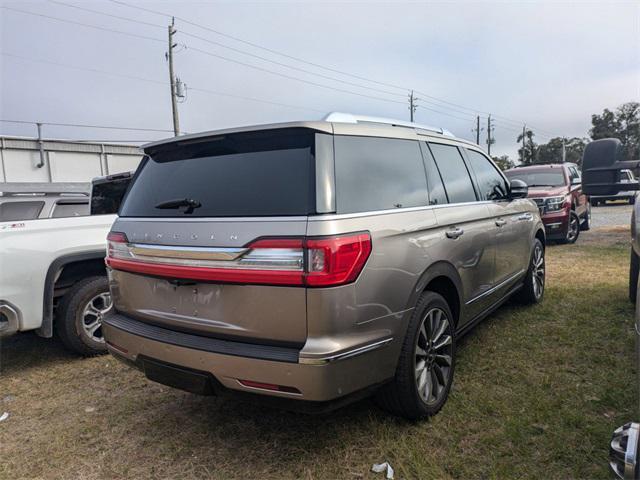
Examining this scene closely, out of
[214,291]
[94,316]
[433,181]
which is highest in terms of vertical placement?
[433,181]

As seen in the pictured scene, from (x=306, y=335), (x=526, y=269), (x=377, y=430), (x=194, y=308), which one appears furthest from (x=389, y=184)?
(x=526, y=269)

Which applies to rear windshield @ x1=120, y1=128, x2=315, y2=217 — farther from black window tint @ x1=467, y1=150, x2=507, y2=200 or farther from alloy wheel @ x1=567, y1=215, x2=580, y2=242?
alloy wheel @ x1=567, y1=215, x2=580, y2=242

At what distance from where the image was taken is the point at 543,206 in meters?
9.62

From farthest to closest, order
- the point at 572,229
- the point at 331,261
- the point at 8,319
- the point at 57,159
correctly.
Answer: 1. the point at 57,159
2. the point at 572,229
3. the point at 8,319
4. the point at 331,261

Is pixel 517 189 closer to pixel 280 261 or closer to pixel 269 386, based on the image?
pixel 280 261

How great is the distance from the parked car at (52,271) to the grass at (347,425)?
1.36ft

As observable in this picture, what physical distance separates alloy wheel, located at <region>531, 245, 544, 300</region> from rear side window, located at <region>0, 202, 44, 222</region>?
17.3ft

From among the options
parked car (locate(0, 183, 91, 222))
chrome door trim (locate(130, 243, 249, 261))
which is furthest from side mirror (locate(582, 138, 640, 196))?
parked car (locate(0, 183, 91, 222))

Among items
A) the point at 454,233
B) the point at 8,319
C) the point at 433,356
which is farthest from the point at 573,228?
the point at 8,319

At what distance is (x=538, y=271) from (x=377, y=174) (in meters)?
3.49

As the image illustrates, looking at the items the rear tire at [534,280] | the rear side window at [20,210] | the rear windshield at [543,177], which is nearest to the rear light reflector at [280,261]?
the rear side window at [20,210]

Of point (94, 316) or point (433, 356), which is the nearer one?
point (433, 356)

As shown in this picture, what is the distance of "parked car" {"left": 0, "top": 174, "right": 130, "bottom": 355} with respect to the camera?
12.1 feet

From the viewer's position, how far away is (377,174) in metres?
2.60
